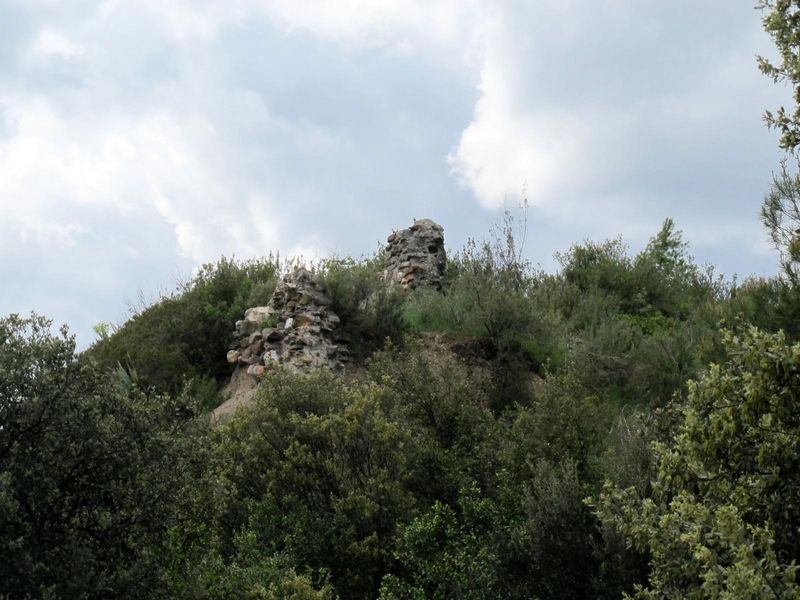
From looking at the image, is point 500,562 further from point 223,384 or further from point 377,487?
point 223,384

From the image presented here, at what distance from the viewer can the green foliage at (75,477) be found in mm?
6621

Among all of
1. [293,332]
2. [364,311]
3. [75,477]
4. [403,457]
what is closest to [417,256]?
[364,311]

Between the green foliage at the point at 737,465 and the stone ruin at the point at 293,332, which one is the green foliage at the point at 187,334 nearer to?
the stone ruin at the point at 293,332

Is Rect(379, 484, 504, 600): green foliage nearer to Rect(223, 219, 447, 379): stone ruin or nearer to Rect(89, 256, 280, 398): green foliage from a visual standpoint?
Rect(223, 219, 447, 379): stone ruin

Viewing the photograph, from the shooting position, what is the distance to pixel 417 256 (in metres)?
23.0

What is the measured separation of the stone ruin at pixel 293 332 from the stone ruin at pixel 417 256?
4547 mm

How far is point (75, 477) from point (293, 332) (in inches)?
404

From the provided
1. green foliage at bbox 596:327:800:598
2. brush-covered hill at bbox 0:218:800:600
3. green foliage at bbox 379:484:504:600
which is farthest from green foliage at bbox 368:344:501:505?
green foliage at bbox 596:327:800:598

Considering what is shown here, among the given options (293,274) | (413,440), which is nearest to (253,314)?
(293,274)

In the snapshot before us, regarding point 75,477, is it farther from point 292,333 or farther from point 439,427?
point 292,333

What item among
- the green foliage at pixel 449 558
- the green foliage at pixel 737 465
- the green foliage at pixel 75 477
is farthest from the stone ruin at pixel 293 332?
the green foliage at pixel 737 465

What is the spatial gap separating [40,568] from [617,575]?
599cm

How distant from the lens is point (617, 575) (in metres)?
8.98

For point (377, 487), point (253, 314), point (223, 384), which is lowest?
point (377, 487)
